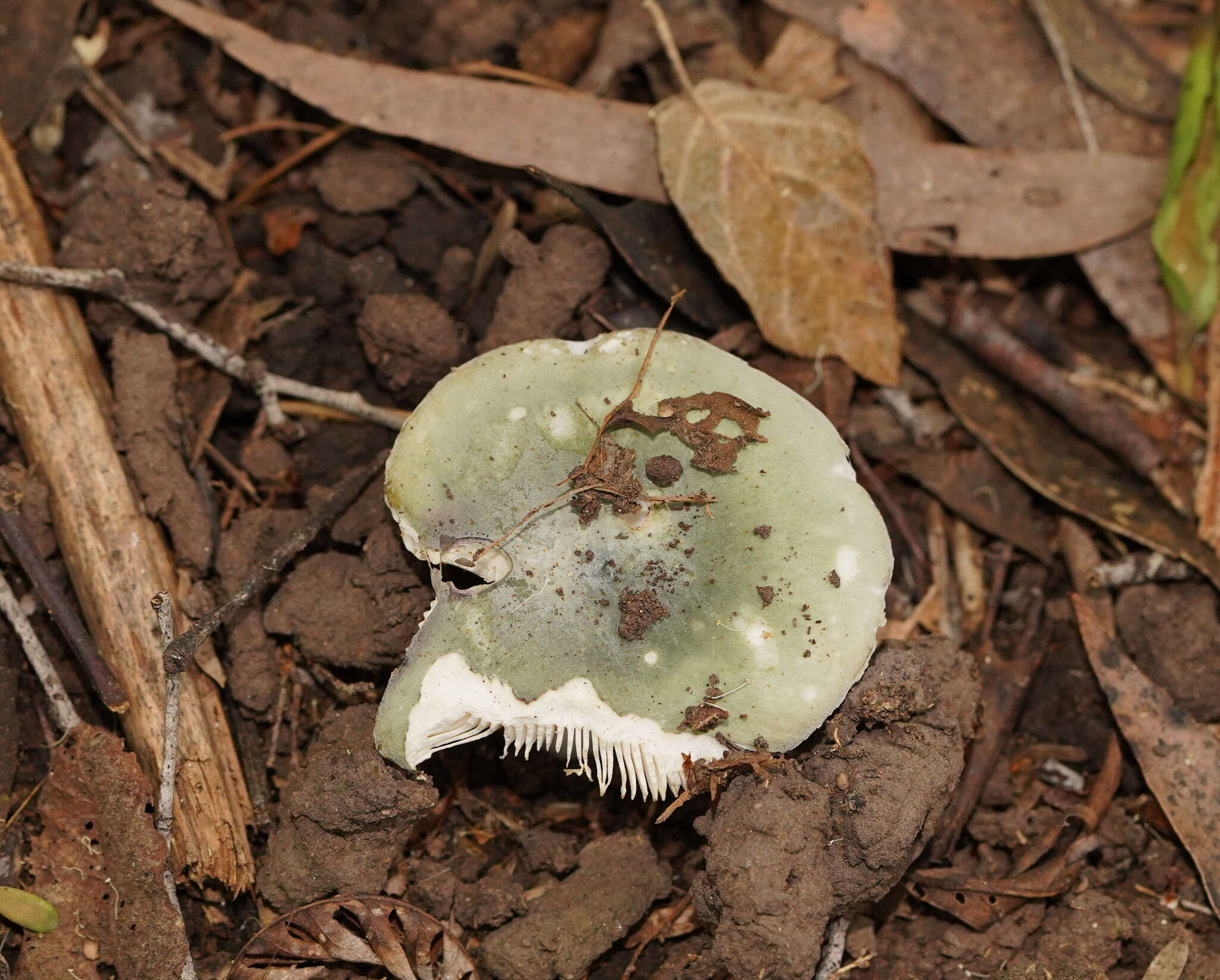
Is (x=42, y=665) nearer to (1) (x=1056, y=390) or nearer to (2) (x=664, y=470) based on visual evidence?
(2) (x=664, y=470)

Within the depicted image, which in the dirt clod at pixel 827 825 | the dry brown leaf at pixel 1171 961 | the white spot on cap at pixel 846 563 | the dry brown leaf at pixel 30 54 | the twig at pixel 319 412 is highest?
the dry brown leaf at pixel 30 54

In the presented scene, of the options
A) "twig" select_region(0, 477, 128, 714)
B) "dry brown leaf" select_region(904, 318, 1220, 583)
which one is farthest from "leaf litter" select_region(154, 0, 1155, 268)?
"twig" select_region(0, 477, 128, 714)

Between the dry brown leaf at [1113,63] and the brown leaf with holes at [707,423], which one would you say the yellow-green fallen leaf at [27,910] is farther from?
the dry brown leaf at [1113,63]

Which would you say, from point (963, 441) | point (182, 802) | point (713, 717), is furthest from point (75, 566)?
point (963, 441)

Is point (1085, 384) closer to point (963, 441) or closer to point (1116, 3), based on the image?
point (963, 441)

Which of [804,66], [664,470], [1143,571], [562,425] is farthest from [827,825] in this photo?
[804,66]

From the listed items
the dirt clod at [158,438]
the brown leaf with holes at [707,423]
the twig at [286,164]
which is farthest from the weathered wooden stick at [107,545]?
the brown leaf with holes at [707,423]
